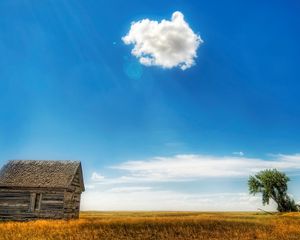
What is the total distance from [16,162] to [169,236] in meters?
21.3

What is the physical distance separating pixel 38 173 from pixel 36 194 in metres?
1.98

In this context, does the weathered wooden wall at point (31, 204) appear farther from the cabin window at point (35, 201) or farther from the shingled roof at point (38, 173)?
the shingled roof at point (38, 173)

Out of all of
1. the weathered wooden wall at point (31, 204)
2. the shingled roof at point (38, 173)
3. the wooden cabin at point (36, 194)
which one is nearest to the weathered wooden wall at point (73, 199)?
the wooden cabin at point (36, 194)

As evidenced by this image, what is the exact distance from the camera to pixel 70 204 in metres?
31.0

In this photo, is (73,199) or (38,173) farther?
(73,199)

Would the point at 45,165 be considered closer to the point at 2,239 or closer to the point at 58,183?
the point at 58,183

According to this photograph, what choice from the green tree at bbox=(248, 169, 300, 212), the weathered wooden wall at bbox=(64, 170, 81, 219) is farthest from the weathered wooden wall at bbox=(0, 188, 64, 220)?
the green tree at bbox=(248, 169, 300, 212)

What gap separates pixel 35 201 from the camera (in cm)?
2961

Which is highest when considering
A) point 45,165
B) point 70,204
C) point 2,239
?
point 45,165

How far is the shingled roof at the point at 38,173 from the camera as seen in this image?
96.9 feet

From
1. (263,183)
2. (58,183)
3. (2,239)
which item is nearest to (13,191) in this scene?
(58,183)

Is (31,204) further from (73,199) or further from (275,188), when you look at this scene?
(275,188)

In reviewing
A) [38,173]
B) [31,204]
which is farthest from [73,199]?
[38,173]

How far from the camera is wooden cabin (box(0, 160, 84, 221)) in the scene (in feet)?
96.1
